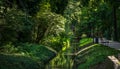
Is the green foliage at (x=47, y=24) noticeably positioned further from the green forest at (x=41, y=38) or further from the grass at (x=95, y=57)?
the grass at (x=95, y=57)

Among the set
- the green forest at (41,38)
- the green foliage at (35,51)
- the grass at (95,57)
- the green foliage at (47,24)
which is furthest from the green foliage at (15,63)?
the green foliage at (47,24)

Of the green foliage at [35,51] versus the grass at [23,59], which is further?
the green foliage at [35,51]

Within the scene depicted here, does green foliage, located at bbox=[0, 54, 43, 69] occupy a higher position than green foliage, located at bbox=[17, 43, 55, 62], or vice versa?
green foliage, located at bbox=[0, 54, 43, 69]

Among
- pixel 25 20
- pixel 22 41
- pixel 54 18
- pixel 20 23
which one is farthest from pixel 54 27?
pixel 20 23

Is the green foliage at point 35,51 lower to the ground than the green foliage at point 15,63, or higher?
lower

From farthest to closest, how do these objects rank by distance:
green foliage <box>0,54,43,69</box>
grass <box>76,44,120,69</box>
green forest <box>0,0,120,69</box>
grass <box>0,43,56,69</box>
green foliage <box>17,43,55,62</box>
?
green foliage <box>17,43,55,62</box>, grass <box>76,44,120,69</box>, green forest <box>0,0,120,69</box>, grass <box>0,43,56,69</box>, green foliage <box>0,54,43,69</box>

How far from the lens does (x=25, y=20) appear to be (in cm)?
3095

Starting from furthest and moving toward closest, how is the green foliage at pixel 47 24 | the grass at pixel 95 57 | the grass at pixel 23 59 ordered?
the green foliage at pixel 47 24 → the grass at pixel 95 57 → the grass at pixel 23 59

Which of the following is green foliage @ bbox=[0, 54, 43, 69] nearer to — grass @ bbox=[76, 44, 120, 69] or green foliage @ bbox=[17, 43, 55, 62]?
grass @ bbox=[76, 44, 120, 69]

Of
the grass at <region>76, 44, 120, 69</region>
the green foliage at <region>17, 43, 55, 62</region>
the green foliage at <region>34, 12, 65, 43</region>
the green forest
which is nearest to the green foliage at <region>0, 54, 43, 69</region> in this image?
the green forest

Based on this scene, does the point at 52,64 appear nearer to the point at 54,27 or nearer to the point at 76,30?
the point at 54,27

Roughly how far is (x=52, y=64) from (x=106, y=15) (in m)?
20.1

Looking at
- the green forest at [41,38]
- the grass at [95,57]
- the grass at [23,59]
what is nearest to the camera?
the grass at [23,59]

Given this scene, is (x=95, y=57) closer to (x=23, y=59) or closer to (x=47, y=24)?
(x=23, y=59)
